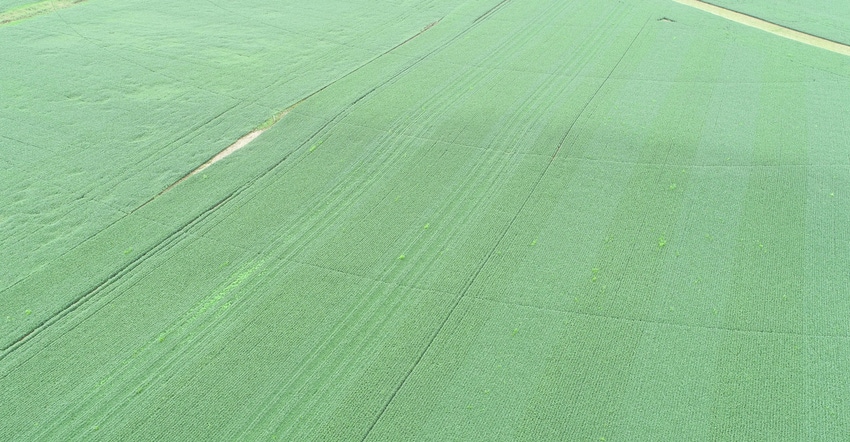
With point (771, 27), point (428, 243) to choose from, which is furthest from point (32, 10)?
point (771, 27)

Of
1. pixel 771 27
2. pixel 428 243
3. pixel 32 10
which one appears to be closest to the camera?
pixel 428 243

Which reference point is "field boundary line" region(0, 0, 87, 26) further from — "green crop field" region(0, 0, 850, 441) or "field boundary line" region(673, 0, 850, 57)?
"field boundary line" region(673, 0, 850, 57)

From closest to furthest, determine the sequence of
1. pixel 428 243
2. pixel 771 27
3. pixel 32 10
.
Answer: pixel 428 243 < pixel 771 27 < pixel 32 10

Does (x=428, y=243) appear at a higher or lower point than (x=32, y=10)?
lower

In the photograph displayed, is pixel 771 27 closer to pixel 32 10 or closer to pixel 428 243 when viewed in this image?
pixel 428 243

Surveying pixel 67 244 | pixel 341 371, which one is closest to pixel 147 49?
pixel 67 244

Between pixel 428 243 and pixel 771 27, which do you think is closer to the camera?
pixel 428 243

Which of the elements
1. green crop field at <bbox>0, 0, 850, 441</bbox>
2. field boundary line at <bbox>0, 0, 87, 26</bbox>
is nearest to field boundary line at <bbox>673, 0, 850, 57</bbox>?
green crop field at <bbox>0, 0, 850, 441</bbox>
